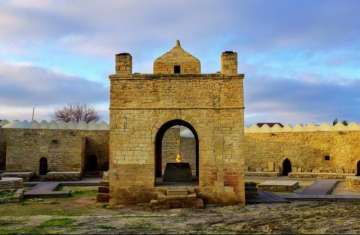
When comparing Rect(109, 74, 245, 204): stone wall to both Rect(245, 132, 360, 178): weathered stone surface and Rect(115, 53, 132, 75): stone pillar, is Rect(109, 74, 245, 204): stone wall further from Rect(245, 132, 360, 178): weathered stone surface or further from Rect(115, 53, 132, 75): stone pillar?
Rect(245, 132, 360, 178): weathered stone surface

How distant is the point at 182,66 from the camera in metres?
14.7

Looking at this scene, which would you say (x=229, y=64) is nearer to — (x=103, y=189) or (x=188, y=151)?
(x=103, y=189)

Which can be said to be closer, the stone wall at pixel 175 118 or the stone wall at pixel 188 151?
the stone wall at pixel 175 118

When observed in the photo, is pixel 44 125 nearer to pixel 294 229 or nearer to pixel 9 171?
pixel 9 171

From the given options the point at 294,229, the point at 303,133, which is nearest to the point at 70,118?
the point at 303,133

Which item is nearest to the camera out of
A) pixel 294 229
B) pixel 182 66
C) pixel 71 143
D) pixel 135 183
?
pixel 294 229

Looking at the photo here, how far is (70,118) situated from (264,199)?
165ft

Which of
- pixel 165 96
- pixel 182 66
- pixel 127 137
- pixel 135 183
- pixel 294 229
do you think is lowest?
pixel 294 229

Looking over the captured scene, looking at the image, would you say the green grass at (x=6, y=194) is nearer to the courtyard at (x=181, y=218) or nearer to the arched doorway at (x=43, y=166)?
the courtyard at (x=181, y=218)

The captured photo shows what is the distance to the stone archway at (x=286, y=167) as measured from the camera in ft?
91.0

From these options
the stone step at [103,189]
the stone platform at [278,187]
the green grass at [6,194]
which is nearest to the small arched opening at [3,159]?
the green grass at [6,194]

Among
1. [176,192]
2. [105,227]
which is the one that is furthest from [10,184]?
[105,227]

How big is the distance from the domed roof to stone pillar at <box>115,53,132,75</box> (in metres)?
0.99

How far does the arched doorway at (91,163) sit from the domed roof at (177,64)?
571 inches
